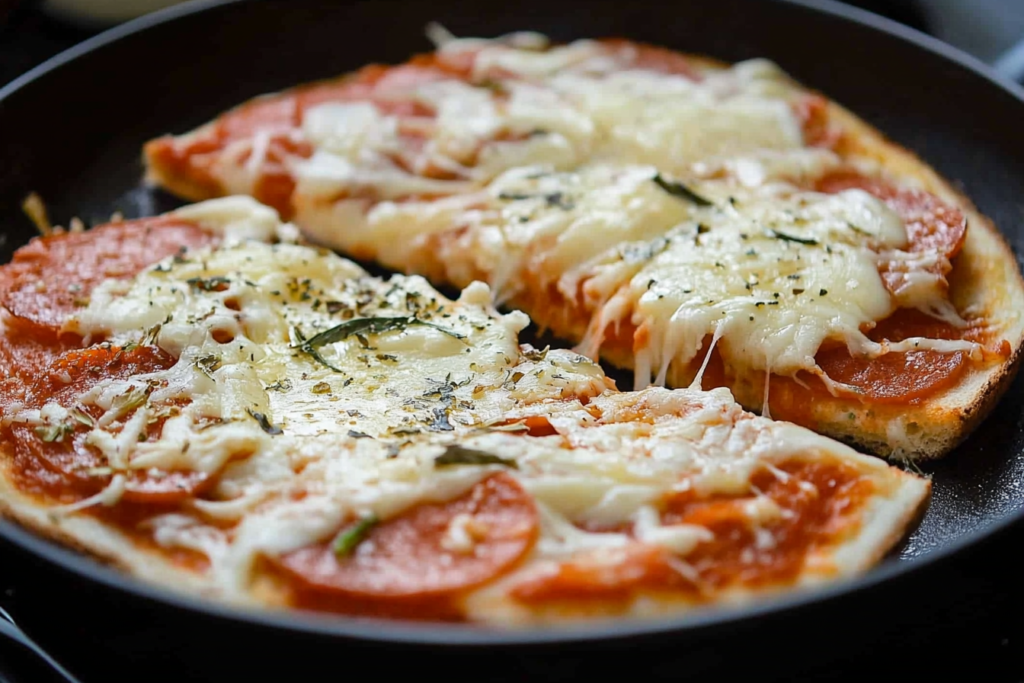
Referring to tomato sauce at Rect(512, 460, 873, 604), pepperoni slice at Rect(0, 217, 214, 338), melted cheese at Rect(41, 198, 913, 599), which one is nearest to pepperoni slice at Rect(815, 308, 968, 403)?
melted cheese at Rect(41, 198, 913, 599)

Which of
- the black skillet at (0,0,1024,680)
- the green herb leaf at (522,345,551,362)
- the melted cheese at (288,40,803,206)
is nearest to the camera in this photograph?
the black skillet at (0,0,1024,680)

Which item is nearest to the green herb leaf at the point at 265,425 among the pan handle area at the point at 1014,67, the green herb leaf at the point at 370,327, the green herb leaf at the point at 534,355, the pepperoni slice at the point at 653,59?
the green herb leaf at the point at 370,327

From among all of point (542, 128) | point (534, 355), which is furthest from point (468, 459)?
point (542, 128)

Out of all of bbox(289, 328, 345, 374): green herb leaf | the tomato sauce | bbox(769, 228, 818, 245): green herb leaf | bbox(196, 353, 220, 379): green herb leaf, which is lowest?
the tomato sauce

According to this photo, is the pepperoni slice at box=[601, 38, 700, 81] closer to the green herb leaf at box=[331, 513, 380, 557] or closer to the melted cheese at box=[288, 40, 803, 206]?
the melted cheese at box=[288, 40, 803, 206]

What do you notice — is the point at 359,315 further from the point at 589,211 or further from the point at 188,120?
the point at 188,120

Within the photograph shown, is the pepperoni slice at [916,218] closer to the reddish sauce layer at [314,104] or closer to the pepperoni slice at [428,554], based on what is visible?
the reddish sauce layer at [314,104]
